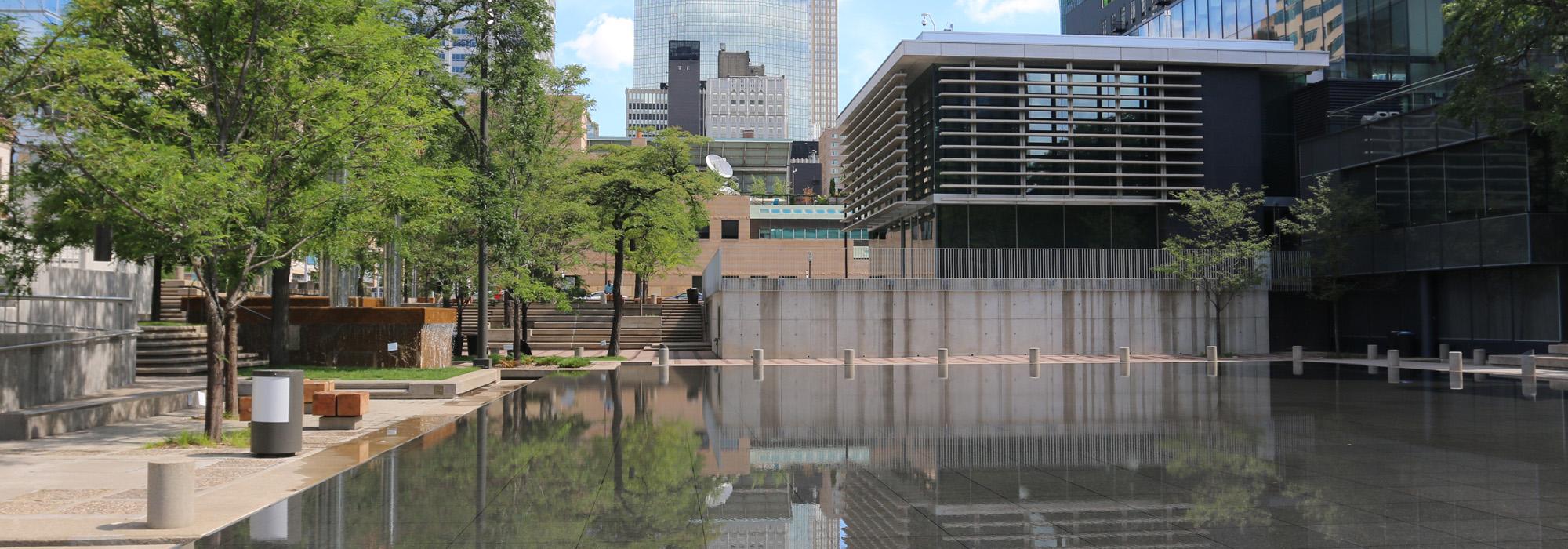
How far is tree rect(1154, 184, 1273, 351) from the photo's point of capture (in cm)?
4178

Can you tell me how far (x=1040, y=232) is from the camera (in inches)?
→ 1783

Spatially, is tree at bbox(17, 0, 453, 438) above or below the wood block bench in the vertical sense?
above

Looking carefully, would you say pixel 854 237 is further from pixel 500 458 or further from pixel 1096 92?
pixel 500 458

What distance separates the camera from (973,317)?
42688 millimetres

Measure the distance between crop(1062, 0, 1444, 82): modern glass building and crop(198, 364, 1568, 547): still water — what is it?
1251 inches

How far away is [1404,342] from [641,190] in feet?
95.3

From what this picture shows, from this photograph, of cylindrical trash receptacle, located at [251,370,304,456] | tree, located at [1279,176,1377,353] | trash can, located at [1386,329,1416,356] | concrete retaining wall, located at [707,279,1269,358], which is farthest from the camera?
concrete retaining wall, located at [707,279,1269,358]

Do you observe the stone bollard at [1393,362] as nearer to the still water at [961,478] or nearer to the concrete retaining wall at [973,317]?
the concrete retaining wall at [973,317]

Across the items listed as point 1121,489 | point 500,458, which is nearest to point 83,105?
point 500,458

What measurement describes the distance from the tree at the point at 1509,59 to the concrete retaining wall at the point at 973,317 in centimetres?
1297

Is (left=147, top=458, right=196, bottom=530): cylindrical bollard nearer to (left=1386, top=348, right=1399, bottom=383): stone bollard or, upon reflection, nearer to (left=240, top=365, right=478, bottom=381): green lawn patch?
(left=240, top=365, right=478, bottom=381): green lawn patch

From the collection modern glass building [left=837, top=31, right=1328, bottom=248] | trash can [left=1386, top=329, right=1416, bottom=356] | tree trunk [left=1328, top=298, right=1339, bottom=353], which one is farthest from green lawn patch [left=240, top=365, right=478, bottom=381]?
trash can [left=1386, top=329, right=1416, bottom=356]

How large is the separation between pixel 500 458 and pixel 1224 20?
59221mm

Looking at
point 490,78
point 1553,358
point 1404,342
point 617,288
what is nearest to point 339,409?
point 490,78
